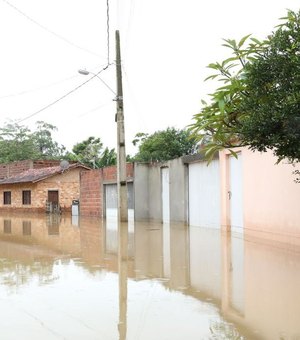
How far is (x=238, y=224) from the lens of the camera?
15.1 m

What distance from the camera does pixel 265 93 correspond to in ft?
17.6

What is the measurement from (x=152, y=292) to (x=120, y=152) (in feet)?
39.5

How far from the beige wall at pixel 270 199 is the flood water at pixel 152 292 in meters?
0.53

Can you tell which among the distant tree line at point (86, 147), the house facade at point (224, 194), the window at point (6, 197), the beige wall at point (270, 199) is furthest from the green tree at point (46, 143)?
the beige wall at point (270, 199)

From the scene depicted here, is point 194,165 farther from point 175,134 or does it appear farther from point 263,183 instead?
point 175,134

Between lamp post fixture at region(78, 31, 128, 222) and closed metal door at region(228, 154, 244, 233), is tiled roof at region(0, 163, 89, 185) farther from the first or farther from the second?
closed metal door at region(228, 154, 244, 233)

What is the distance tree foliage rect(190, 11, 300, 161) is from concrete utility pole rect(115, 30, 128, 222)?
1273 centimetres

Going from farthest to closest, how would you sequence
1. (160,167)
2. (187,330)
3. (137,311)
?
(160,167) → (137,311) → (187,330)

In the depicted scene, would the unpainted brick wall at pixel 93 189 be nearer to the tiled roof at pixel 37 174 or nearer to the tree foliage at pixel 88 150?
the tiled roof at pixel 37 174

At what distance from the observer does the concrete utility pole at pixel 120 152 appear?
18625 millimetres

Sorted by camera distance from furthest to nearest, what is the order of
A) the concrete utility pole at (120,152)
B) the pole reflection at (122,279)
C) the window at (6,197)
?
the window at (6,197)
the concrete utility pole at (120,152)
the pole reflection at (122,279)

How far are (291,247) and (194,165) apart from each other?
320 inches

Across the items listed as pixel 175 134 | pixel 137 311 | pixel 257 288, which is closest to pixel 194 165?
pixel 257 288

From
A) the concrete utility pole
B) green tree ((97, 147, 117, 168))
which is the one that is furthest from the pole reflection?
green tree ((97, 147, 117, 168))
